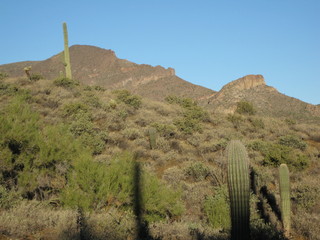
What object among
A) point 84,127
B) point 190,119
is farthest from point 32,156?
point 190,119

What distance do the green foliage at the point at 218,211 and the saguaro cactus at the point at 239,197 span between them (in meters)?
3.94

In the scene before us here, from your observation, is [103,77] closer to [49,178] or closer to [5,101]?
[5,101]

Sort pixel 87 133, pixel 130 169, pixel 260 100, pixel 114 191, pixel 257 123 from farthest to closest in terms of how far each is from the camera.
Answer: pixel 260 100, pixel 257 123, pixel 87 133, pixel 130 169, pixel 114 191

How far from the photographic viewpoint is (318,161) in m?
17.5

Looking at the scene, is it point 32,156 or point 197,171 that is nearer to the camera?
point 32,156

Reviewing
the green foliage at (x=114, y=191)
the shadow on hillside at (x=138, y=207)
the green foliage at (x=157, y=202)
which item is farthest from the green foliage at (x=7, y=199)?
the green foliage at (x=157, y=202)

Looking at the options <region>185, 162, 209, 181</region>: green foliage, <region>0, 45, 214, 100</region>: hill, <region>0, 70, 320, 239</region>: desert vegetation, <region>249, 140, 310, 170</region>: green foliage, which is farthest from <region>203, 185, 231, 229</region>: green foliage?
<region>0, 45, 214, 100</region>: hill

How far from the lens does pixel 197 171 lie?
14625 mm

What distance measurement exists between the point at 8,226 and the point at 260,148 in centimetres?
1615

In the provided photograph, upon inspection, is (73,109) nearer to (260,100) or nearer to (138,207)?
(138,207)

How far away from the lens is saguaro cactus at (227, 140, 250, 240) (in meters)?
6.11

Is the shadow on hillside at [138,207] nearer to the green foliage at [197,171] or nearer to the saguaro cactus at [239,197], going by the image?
the saguaro cactus at [239,197]

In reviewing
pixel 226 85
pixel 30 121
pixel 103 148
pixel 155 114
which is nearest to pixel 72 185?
pixel 30 121

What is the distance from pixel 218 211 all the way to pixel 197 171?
4349mm
